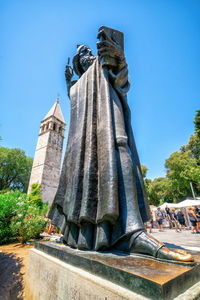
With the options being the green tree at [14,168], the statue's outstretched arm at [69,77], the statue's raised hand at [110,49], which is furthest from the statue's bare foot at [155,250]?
the green tree at [14,168]

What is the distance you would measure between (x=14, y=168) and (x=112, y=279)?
1693 inches

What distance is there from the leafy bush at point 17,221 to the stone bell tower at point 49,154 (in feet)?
78.3

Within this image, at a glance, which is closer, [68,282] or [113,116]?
[68,282]

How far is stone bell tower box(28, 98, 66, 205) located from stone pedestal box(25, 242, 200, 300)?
30367mm

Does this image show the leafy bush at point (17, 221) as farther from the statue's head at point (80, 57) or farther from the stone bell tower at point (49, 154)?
the stone bell tower at point (49, 154)

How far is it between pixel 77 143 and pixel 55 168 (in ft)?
109

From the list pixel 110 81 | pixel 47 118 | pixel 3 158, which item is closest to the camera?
pixel 110 81

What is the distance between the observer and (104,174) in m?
1.76

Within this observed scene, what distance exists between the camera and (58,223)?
2139 millimetres

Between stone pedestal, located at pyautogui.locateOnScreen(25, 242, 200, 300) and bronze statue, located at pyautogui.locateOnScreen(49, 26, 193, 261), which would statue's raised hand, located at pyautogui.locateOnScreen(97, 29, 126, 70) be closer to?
bronze statue, located at pyautogui.locateOnScreen(49, 26, 193, 261)

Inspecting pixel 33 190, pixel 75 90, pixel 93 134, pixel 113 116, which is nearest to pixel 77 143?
pixel 93 134

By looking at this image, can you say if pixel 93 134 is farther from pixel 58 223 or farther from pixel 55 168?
pixel 55 168

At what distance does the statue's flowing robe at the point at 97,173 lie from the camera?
1.62m

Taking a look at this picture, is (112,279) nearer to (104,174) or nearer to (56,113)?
(104,174)
